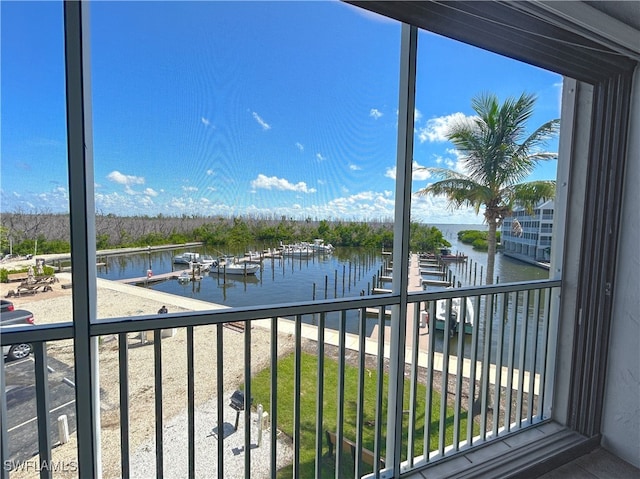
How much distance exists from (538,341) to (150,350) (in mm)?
2258

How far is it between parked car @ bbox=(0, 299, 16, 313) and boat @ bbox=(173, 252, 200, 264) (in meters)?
0.48

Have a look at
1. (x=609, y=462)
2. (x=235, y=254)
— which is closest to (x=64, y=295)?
(x=235, y=254)

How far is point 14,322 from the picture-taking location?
0.92m

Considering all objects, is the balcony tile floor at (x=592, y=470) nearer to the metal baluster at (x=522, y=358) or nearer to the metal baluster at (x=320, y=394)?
the metal baluster at (x=522, y=358)

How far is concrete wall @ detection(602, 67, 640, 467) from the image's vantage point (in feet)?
5.24

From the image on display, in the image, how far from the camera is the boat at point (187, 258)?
1228 mm

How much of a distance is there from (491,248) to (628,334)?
811 mm

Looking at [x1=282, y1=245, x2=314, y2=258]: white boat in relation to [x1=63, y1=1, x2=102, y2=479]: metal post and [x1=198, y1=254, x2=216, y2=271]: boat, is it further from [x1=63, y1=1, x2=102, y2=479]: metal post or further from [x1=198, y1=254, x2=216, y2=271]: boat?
[x1=63, y1=1, x2=102, y2=479]: metal post

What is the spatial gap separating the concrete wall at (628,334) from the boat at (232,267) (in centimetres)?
198

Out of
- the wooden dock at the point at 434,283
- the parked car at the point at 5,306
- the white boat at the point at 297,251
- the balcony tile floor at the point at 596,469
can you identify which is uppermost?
the white boat at the point at 297,251

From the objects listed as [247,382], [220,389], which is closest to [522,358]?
[247,382]

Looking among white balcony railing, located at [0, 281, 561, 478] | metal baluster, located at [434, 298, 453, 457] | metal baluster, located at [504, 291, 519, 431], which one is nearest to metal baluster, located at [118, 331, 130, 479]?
white balcony railing, located at [0, 281, 561, 478]

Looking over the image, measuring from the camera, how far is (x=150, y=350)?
138 cm

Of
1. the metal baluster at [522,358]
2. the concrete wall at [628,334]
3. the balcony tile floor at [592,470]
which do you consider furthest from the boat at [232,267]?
the concrete wall at [628,334]
